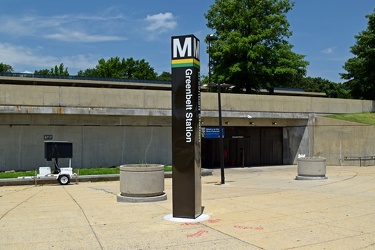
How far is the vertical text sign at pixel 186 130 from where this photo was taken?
909cm

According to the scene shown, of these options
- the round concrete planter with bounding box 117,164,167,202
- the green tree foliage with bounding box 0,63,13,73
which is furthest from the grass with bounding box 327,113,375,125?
the green tree foliage with bounding box 0,63,13,73

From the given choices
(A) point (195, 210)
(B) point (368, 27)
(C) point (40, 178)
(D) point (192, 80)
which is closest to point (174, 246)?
(A) point (195, 210)

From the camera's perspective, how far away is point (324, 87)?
94.8m

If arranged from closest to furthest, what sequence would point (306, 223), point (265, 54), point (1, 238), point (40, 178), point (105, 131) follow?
point (1, 238) < point (306, 223) < point (40, 178) < point (105, 131) < point (265, 54)

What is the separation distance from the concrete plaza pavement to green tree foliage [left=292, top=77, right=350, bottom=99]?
78.2m

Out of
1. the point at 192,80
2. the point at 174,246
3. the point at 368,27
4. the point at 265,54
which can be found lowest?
the point at 174,246

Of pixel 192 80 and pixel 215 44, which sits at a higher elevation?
pixel 215 44

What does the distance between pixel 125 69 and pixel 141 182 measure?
62549 millimetres

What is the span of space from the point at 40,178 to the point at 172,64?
12.2 meters

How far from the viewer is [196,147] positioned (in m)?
9.26

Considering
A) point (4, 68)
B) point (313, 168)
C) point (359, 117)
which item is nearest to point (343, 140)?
point (359, 117)

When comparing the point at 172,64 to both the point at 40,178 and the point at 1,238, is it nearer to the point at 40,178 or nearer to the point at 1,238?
the point at 1,238

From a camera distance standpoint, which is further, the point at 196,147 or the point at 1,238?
the point at 196,147

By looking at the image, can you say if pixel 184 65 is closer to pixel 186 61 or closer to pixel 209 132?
pixel 186 61
